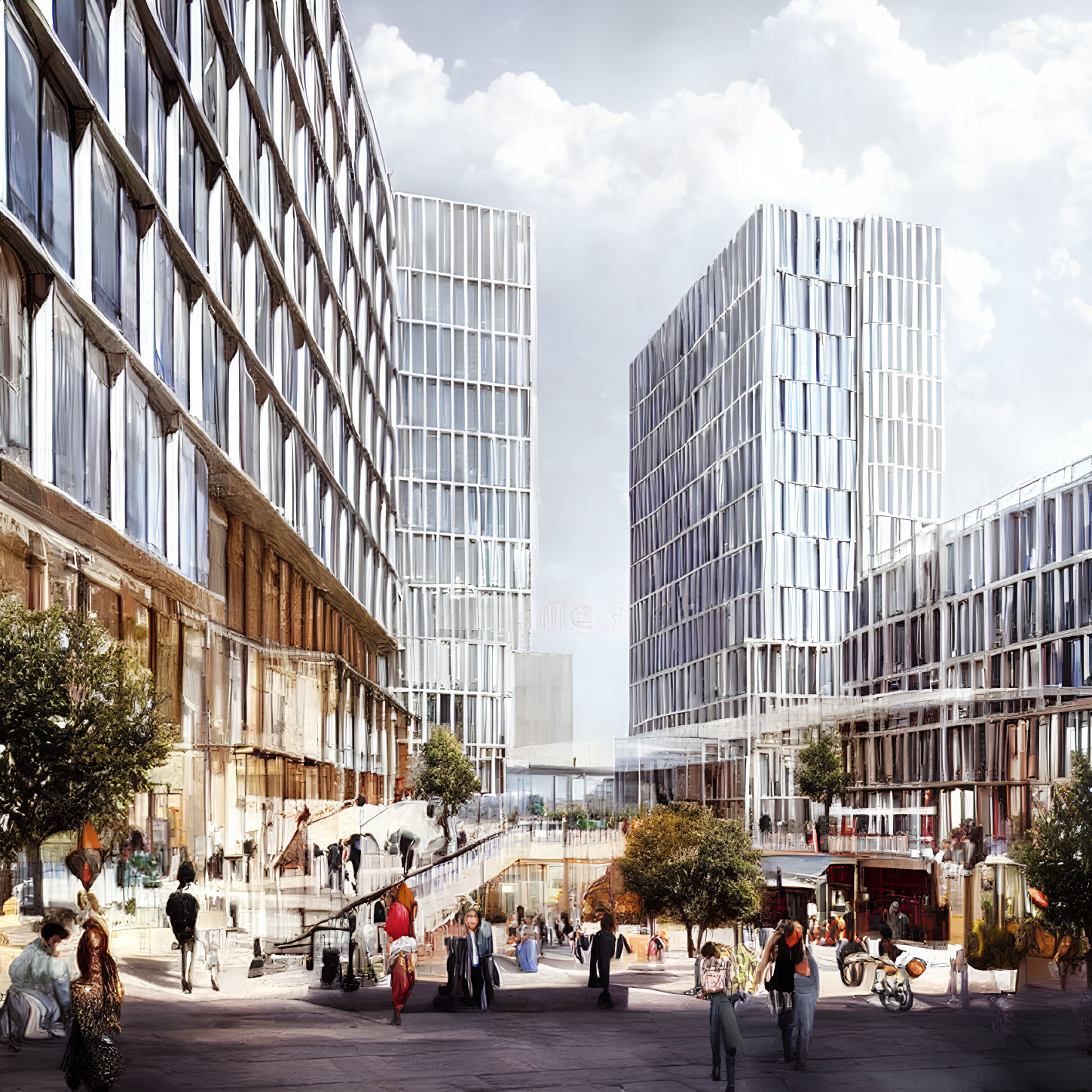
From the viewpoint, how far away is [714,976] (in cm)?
1341

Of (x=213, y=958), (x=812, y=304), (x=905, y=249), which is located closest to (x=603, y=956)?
(x=213, y=958)

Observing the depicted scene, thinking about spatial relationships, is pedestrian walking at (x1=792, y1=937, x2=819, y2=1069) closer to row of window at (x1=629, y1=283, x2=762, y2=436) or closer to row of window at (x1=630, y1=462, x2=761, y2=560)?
row of window at (x1=629, y1=283, x2=762, y2=436)

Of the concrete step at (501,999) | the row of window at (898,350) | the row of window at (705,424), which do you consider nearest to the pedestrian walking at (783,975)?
the concrete step at (501,999)

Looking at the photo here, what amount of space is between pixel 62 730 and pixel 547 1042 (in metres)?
5.61

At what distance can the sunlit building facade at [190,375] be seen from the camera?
10539mm

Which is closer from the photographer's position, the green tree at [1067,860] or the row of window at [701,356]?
the green tree at [1067,860]

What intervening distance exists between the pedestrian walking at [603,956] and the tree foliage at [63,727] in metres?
5.31

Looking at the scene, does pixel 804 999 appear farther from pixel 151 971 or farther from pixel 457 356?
pixel 457 356

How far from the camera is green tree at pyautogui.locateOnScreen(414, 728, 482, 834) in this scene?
1956 inches

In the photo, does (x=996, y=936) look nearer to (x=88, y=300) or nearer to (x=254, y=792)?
(x=254, y=792)

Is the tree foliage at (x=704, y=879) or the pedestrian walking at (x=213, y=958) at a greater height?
the pedestrian walking at (x=213, y=958)

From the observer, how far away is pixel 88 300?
11312 mm

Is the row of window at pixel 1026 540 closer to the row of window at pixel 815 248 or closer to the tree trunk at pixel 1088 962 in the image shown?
the row of window at pixel 815 248

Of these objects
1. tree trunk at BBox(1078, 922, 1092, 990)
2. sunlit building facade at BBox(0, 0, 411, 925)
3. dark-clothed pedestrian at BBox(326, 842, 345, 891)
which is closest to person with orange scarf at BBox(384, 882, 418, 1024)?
dark-clothed pedestrian at BBox(326, 842, 345, 891)
